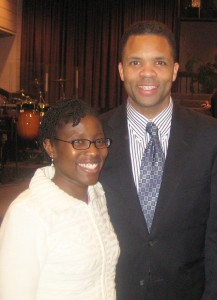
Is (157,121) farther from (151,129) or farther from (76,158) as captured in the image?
(76,158)

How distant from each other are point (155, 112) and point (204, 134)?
7.3 inches

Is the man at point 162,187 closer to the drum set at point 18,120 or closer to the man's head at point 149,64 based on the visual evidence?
the man's head at point 149,64

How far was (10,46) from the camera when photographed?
1051 cm

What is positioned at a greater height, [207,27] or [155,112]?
[207,27]

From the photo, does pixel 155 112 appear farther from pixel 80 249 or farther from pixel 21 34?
pixel 21 34

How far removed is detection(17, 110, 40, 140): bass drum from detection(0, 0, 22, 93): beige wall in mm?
3641

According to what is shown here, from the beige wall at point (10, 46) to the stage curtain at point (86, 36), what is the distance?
0.15m

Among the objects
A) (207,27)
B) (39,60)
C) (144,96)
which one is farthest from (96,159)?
(207,27)

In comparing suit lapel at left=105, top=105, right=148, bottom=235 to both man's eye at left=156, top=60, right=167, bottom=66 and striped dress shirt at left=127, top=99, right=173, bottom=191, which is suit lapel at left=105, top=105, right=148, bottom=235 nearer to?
striped dress shirt at left=127, top=99, right=173, bottom=191

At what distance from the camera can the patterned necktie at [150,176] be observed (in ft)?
4.94

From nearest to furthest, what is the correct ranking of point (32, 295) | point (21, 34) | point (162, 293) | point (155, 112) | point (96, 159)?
point (32, 295)
point (96, 159)
point (162, 293)
point (155, 112)
point (21, 34)

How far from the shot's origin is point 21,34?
10555 mm

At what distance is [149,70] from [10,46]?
9481mm

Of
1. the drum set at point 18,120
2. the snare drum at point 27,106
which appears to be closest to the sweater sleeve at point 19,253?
the drum set at point 18,120
